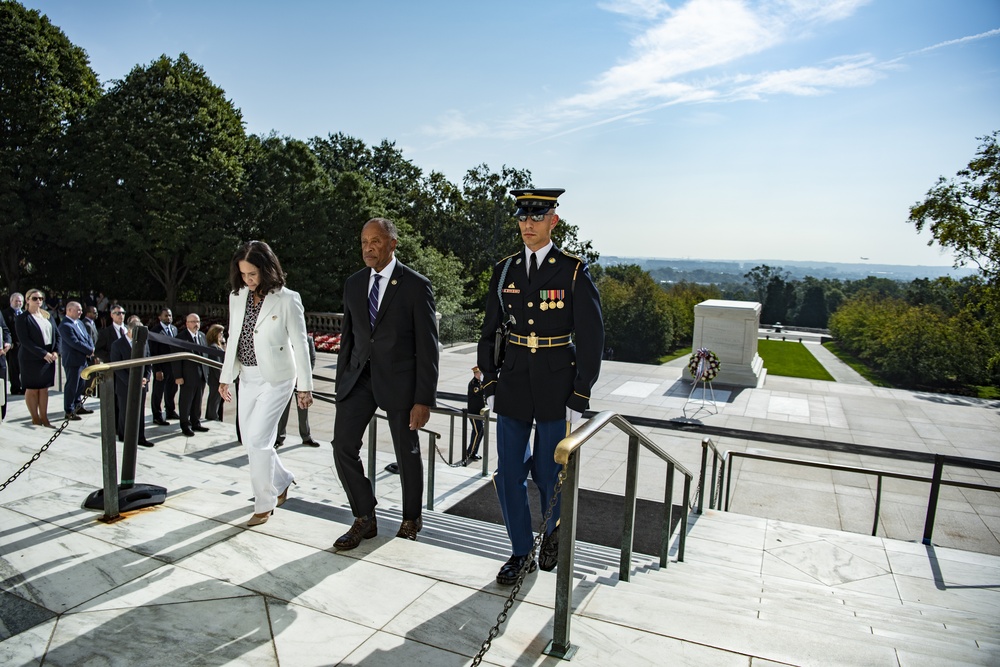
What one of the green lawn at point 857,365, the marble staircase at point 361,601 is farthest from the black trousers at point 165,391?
the green lawn at point 857,365

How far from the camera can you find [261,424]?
4430mm

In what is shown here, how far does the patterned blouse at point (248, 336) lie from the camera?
454 cm

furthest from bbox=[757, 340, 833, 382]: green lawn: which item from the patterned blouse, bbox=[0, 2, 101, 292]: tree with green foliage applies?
bbox=[0, 2, 101, 292]: tree with green foliage

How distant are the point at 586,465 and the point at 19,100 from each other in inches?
1015

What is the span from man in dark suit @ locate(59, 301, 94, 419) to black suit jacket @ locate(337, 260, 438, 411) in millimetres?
6380

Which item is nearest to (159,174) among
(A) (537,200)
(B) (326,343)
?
(B) (326,343)

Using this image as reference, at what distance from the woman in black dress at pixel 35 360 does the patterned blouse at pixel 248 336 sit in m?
4.68

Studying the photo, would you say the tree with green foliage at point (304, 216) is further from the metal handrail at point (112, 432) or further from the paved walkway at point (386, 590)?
the metal handrail at point (112, 432)

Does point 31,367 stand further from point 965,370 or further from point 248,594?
point 965,370

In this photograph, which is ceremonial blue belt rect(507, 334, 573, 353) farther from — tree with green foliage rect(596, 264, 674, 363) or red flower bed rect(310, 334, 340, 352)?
tree with green foliage rect(596, 264, 674, 363)

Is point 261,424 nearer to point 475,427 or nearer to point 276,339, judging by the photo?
point 276,339

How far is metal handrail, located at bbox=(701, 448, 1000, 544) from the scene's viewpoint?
6.88m

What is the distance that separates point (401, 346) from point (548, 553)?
1431 millimetres

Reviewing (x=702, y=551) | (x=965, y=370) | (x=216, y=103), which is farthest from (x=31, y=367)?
(x=965, y=370)
